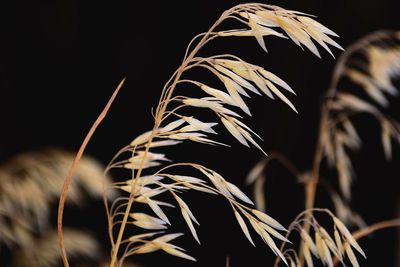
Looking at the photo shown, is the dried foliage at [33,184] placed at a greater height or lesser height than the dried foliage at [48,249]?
greater

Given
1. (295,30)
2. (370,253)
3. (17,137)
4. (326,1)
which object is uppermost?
(295,30)

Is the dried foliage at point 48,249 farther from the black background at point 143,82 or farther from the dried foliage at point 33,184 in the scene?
the black background at point 143,82

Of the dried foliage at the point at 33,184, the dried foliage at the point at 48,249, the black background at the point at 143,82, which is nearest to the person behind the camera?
the dried foliage at the point at 33,184

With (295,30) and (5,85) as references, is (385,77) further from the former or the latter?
(5,85)

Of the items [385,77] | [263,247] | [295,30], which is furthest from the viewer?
[263,247]

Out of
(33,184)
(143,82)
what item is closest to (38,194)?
(33,184)

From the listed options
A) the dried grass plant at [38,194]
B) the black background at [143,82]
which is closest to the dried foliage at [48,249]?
the dried grass plant at [38,194]

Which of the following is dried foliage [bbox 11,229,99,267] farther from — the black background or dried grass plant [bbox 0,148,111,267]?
the black background

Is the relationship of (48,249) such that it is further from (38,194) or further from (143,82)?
(143,82)

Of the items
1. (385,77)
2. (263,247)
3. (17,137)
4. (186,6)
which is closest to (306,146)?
(263,247)
